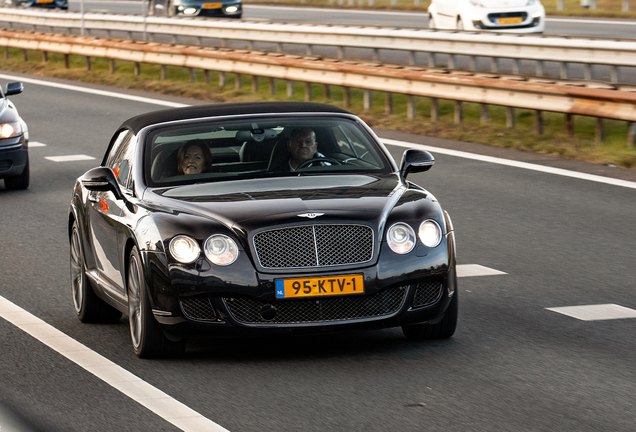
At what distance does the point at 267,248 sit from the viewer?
21.0 feet

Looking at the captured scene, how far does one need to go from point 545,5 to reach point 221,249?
126ft

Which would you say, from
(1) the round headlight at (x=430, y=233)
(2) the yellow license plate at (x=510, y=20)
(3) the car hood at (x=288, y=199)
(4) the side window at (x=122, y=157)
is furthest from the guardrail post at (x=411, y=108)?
(1) the round headlight at (x=430, y=233)

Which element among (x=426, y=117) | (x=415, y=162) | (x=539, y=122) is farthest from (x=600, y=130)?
(x=415, y=162)

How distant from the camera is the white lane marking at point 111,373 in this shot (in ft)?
18.1

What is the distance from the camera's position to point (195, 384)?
6.18m

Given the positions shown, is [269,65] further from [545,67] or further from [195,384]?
[195,384]

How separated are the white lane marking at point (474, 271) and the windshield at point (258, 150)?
1.66 m

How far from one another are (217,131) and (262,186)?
28.6 inches

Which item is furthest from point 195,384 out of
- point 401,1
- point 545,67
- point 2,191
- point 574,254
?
point 401,1

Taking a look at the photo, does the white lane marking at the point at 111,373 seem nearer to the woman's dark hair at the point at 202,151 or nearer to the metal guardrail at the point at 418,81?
the woman's dark hair at the point at 202,151

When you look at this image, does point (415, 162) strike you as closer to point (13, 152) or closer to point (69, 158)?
point (13, 152)

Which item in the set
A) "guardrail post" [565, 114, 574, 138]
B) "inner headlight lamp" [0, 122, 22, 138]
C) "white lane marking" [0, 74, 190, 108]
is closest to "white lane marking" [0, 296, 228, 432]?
"inner headlight lamp" [0, 122, 22, 138]

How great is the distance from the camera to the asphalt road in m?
5.52

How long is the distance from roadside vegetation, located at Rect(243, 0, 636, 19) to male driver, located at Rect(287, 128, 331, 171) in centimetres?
3034
